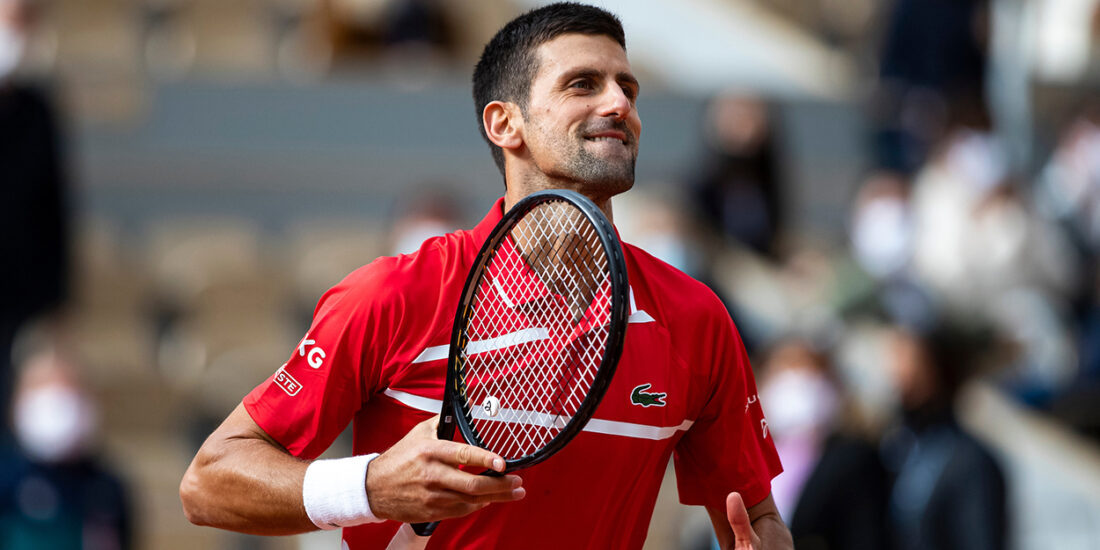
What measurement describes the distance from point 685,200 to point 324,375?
21.1 ft

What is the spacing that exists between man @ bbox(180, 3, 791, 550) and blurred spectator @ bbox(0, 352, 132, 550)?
166 inches

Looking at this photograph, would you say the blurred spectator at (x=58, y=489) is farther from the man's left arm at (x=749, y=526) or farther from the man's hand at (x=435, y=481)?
the man's hand at (x=435, y=481)

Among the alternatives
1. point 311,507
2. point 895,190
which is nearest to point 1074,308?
point 895,190

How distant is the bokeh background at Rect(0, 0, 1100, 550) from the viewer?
8.17m

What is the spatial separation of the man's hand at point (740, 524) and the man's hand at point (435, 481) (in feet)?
1.77

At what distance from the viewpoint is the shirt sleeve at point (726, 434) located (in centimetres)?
330

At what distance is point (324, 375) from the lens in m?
3.00

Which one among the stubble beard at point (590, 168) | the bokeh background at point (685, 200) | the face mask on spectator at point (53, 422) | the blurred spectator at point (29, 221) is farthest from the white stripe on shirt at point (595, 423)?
the blurred spectator at point (29, 221)

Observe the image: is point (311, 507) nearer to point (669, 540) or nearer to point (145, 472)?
point (669, 540)

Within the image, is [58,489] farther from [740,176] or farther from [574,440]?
[574,440]

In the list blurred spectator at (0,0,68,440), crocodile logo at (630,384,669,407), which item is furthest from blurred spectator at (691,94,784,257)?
crocodile logo at (630,384,669,407)

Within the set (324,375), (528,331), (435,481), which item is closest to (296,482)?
(324,375)

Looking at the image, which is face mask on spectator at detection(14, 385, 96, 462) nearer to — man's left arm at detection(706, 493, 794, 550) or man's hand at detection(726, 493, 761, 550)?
man's left arm at detection(706, 493, 794, 550)

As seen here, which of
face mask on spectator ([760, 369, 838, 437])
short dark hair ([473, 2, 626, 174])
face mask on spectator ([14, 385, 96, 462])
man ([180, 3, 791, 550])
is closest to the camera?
man ([180, 3, 791, 550])
